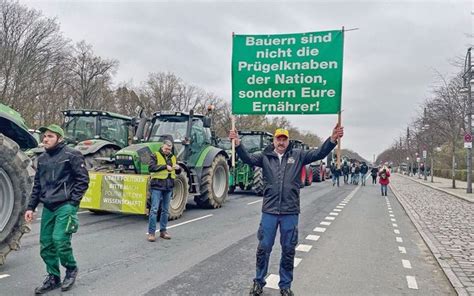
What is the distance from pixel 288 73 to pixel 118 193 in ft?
14.9

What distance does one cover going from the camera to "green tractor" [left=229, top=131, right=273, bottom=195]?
56.5ft

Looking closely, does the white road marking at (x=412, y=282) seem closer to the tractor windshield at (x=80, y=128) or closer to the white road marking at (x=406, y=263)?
the white road marking at (x=406, y=263)

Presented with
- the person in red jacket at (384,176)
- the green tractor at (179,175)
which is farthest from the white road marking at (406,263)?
the person in red jacket at (384,176)

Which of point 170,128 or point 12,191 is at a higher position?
point 170,128

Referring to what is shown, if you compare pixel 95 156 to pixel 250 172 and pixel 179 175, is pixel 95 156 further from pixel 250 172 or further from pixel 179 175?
pixel 250 172

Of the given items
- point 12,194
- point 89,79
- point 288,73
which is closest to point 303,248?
point 288,73

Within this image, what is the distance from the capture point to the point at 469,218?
12.5 meters

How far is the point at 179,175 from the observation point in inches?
407

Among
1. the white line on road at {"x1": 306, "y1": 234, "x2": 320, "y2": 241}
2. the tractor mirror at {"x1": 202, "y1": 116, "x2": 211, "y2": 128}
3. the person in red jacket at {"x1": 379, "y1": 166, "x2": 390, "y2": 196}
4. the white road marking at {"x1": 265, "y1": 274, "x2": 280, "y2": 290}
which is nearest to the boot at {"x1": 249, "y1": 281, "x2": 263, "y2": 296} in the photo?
the white road marking at {"x1": 265, "y1": 274, "x2": 280, "y2": 290}

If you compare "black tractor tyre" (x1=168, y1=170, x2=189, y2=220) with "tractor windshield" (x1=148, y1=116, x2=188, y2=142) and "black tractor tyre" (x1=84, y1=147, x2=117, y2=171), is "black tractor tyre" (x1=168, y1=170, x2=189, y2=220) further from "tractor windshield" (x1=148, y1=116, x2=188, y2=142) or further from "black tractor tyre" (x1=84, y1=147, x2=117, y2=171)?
"black tractor tyre" (x1=84, y1=147, x2=117, y2=171)

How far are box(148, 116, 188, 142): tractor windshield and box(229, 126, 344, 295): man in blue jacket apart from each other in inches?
267

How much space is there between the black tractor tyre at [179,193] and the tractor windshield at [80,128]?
4.66m

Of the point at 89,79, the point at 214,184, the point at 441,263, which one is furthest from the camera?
the point at 89,79

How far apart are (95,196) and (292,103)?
4933 millimetres
